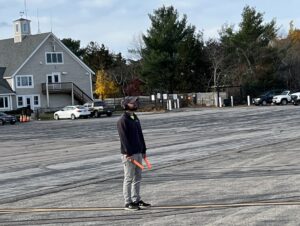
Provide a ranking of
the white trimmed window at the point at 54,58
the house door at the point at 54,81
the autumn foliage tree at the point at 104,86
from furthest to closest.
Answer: the autumn foliage tree at the point at 104,86, the white trimmed window at the point at 54,58, the house door at the point at 54,81

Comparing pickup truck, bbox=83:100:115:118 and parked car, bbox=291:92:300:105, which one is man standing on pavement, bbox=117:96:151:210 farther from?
parked car, bbox=291:92:300:105

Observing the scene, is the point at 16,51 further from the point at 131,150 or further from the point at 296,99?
the point at 131,150

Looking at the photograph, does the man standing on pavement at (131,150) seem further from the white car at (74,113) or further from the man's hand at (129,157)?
the white car at (74,113)

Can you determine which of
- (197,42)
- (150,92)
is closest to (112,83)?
(150,92)

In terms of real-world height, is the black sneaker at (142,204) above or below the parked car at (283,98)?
below

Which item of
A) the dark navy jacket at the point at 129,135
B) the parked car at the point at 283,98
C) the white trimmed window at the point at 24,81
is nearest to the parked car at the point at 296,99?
the parked car at the point at 283,98

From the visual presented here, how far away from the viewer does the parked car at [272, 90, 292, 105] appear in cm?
6250

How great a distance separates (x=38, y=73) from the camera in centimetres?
7162

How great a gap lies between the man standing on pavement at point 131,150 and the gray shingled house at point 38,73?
2401 inches

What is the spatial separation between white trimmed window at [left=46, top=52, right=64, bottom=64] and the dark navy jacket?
6460 centimetres

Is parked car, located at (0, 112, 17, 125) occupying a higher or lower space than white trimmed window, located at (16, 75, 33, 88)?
lower

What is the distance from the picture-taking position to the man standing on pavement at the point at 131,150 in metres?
9.38

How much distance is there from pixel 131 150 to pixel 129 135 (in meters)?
0.25

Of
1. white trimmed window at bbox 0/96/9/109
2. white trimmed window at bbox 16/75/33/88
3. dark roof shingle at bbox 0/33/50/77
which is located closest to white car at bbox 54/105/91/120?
white trimmed window at bbox 0/96/9/109
